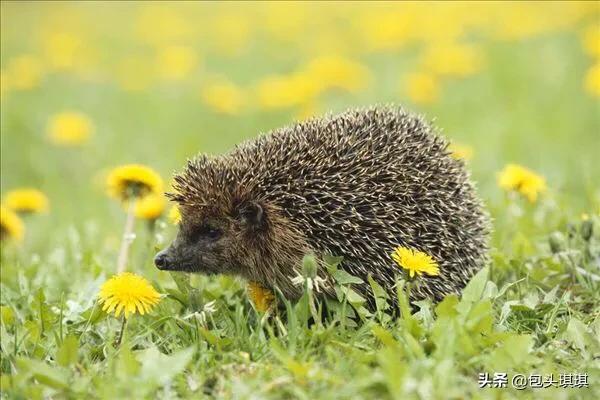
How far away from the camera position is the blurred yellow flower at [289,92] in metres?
12.1

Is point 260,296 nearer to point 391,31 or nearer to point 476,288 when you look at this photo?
point 476,288

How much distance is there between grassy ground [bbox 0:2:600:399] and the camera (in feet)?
15.7

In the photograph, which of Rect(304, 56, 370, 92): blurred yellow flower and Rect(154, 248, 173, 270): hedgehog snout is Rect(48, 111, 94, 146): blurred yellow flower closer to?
Rect(304, 56, 370, 92): blurred yellow flower

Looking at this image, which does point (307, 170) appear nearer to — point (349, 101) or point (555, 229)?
point (555, 229)

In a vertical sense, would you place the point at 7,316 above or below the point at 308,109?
below

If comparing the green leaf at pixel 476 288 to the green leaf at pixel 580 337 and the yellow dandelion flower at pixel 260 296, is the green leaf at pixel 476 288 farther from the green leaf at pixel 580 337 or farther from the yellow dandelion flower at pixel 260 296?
the yellow dandelion flower at pixel 260 296

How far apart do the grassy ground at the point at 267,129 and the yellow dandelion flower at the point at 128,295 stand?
0.65 feet

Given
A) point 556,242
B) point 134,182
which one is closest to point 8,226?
point 134,182

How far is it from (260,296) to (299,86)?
6.58 m

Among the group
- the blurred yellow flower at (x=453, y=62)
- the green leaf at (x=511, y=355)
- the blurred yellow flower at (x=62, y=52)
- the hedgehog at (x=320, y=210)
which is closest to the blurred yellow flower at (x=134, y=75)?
the blurred yellow flower at (x=62, y=52)

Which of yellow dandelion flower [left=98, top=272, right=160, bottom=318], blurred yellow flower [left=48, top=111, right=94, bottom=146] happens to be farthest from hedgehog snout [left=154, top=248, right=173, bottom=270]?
blurred yellow flower [left=48, top=111, right=94, bottom=146]

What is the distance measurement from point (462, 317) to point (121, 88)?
10.9m

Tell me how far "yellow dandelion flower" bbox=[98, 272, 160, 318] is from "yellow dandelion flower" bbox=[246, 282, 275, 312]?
782 mm

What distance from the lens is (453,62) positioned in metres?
12.6
